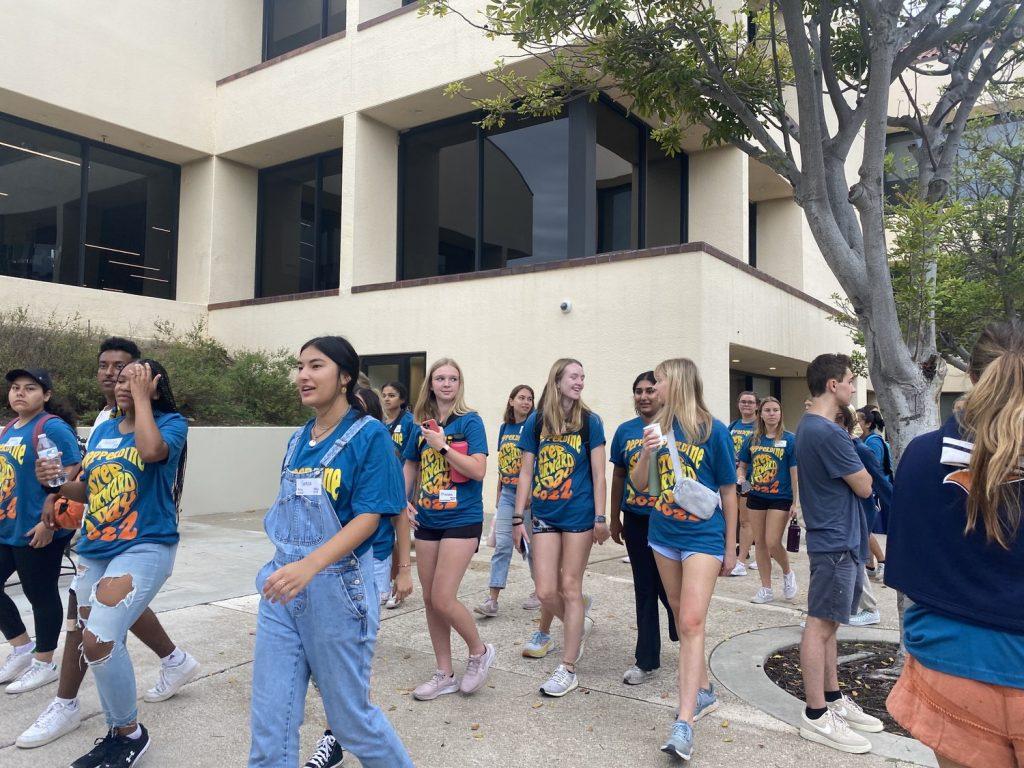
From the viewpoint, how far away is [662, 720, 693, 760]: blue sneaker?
3.40 m

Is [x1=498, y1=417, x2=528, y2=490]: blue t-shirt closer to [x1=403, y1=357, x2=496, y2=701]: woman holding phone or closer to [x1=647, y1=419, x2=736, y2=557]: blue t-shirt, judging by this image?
[x1=403, y1=357, x2=496, y2=701]: woman holding phone

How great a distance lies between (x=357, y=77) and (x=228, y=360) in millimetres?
5923

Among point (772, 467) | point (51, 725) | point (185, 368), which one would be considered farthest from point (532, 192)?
point (51, 725)

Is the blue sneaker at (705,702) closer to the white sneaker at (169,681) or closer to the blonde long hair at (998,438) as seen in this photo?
the blonde long hair at (998,438)

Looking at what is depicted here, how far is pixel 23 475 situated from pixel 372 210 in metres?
10.6

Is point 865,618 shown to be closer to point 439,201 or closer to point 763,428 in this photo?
point 763,428

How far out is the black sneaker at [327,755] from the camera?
3.29 m

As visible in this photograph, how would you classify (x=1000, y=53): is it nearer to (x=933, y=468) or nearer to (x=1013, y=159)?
(x=933, y=468)

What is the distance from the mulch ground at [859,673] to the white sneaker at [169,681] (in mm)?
3367

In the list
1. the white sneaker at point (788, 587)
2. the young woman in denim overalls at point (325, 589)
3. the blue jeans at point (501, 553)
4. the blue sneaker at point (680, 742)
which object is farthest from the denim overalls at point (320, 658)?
the white sneaker at point (788, 587)

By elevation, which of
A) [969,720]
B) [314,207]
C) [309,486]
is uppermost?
[314,207]

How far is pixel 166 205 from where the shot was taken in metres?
16.5

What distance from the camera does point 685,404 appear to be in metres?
4.00

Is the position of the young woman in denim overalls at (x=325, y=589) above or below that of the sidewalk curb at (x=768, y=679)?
above
